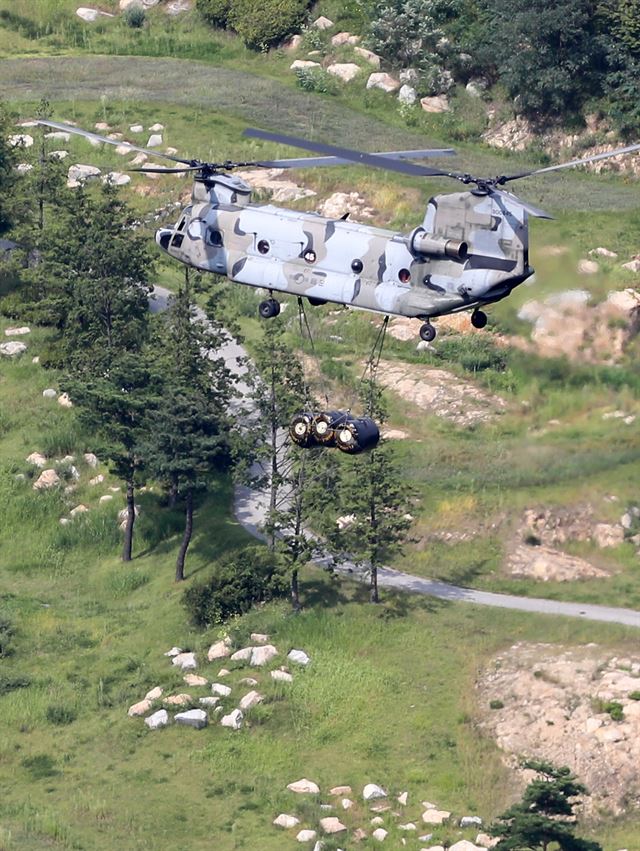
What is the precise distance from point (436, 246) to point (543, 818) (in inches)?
827

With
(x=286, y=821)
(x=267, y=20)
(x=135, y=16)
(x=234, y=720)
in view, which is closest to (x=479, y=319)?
(x=286, y=821)

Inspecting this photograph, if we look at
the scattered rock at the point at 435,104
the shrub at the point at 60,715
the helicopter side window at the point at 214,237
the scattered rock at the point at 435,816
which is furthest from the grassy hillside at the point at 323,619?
the helicopter side window at the point at 214,237

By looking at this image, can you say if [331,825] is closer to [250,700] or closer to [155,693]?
[250,700]

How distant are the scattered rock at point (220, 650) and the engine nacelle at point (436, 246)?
28.8 meters

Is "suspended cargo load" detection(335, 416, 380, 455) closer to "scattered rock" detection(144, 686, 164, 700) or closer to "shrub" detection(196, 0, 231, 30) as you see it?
"scattered rock" detection(144, 686, 164, 700)

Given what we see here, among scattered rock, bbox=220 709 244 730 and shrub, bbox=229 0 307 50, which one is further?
shrub, bbox=229 0 307 50

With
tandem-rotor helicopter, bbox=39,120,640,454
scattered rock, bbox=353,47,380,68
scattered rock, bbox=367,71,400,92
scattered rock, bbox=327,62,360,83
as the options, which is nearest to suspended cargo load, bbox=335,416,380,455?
tandem-rotor helicopter, bbox=39,120,640,454

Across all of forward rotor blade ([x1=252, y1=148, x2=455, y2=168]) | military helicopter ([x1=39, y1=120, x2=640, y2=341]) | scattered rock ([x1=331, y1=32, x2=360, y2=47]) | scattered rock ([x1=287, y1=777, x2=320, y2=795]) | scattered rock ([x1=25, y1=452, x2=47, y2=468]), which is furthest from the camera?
scattered rock ([x1=331, y1=32, x2=360, y2=47])

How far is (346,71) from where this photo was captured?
134 meters

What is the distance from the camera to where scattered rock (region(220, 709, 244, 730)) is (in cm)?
8300

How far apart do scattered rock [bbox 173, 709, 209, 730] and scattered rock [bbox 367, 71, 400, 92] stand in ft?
198

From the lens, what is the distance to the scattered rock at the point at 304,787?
3078 inches

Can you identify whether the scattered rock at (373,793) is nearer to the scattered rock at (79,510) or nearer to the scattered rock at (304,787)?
the scattered rock at (304,787)

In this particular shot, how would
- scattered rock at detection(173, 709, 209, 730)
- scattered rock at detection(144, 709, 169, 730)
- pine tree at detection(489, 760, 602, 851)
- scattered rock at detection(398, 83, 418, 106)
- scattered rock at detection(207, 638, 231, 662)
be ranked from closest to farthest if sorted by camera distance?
1. pine tree at detection(489, 760, 602, 851)
2. scattered rock at detection(173, 709, 209, 730)
3. scattered rock at detection(144, 709, 169, 730)
4. scattered rock at detection(207, 638, 231, 662)
5. scattered rock at detection(398, 83, 418, 106)
